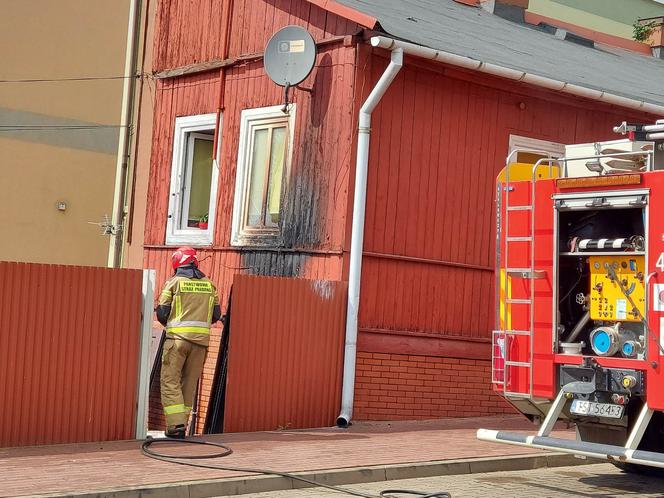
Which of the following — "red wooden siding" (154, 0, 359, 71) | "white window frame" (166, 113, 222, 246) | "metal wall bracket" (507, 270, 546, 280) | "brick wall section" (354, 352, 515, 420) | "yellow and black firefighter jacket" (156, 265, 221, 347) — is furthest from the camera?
"white window frame" (166, 113, 222, 246)

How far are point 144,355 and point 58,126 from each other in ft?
48.7

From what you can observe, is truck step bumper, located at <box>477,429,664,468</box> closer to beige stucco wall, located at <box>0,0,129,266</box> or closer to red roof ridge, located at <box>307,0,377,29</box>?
red roof ridge, located at <box>307,0,377,29</box>

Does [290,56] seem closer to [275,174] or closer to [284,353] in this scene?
[275,174]

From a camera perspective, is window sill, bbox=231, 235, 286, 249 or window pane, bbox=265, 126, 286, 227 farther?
window pane, bbox=265, 126, 286, 227

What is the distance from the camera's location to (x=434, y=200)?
1265 cm

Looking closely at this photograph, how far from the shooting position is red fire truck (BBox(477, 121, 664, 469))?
8.20 m

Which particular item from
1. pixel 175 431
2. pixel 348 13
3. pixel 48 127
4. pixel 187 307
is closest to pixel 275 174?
pixel 348 13

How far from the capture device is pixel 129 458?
9.17 metres

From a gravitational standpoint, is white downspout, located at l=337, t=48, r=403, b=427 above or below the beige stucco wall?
below

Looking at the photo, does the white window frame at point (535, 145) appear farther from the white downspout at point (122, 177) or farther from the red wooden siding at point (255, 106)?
the white downspout at point (122, 177)

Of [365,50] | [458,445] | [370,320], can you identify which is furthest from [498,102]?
[458,445]

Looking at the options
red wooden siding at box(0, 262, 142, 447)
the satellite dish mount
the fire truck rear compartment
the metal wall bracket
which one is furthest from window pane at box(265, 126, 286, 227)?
the fire truck rear compartment

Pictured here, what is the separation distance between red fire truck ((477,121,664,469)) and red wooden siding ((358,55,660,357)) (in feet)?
9.77

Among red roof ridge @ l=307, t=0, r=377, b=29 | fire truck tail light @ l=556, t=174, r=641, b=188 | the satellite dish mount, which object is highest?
red roof ridge @ l=307, t=0, r=377, b=29
